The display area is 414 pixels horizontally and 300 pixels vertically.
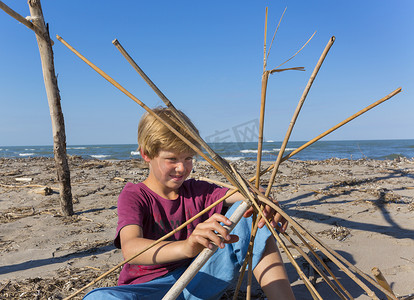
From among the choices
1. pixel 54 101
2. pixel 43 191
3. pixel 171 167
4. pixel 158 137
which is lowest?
pixel 43 191

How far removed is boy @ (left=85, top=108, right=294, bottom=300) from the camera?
1224mm

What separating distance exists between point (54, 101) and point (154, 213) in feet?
8.19

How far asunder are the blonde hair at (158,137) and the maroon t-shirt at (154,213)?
0.76ft

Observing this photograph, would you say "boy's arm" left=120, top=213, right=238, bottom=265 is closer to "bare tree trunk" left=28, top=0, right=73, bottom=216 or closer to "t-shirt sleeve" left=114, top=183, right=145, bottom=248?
"t-shirt sleeve" left=114, top=183, right=145, bottom=248

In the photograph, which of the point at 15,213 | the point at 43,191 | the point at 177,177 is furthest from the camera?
the point at 43,191

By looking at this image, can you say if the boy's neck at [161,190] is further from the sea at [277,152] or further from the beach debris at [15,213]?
the sea at [277,152]

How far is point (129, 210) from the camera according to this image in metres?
1.39

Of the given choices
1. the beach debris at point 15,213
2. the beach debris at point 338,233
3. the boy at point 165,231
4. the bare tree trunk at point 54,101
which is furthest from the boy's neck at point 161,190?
the beach debris at point 15,213

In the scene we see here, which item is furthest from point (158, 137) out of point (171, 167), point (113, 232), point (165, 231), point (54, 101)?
point (54, 101)

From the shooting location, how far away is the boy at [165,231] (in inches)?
48.2

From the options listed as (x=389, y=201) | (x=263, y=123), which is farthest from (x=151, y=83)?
(x=389, y=201)

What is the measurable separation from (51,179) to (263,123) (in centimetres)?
654

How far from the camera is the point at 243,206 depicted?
938 millimetres

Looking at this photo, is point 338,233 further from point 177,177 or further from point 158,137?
point 158,137
